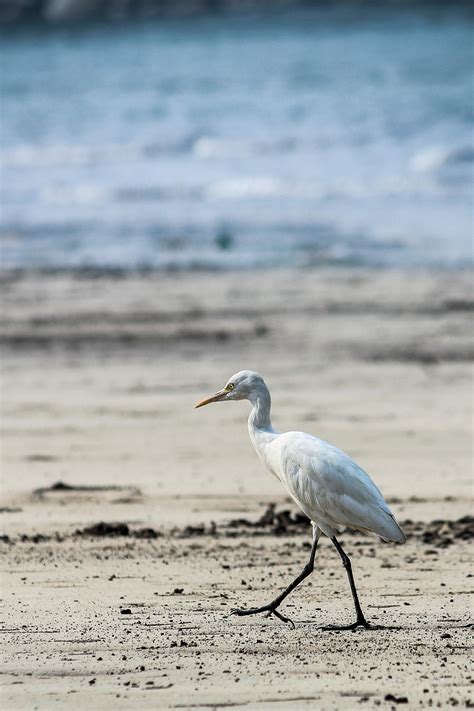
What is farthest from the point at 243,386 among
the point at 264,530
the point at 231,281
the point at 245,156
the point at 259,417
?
the point at 245,156

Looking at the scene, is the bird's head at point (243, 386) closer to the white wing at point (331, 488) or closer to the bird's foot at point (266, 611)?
the white wing at point (331, 488)

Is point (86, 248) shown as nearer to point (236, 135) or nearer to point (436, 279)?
point (436, 279)

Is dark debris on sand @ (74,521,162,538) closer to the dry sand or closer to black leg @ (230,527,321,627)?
the dry sand

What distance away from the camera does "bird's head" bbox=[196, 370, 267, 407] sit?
643 centimetres

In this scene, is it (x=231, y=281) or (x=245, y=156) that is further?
(x=245, y=156)

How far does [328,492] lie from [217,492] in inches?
98.8

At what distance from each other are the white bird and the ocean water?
11.7m

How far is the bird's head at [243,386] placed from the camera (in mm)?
6434

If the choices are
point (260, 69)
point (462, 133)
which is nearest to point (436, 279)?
point (462, 133)

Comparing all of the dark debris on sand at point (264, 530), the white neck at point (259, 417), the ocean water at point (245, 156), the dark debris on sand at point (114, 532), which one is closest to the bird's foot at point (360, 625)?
the white neck at point (259, 417)

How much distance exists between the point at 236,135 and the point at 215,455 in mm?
26386

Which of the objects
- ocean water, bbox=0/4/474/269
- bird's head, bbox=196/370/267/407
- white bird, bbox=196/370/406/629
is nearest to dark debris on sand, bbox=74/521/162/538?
bird's head, bbox=196/370/267/407

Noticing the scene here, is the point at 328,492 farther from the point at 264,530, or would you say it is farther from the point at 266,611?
the point at 264,530

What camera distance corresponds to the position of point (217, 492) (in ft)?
27.4
